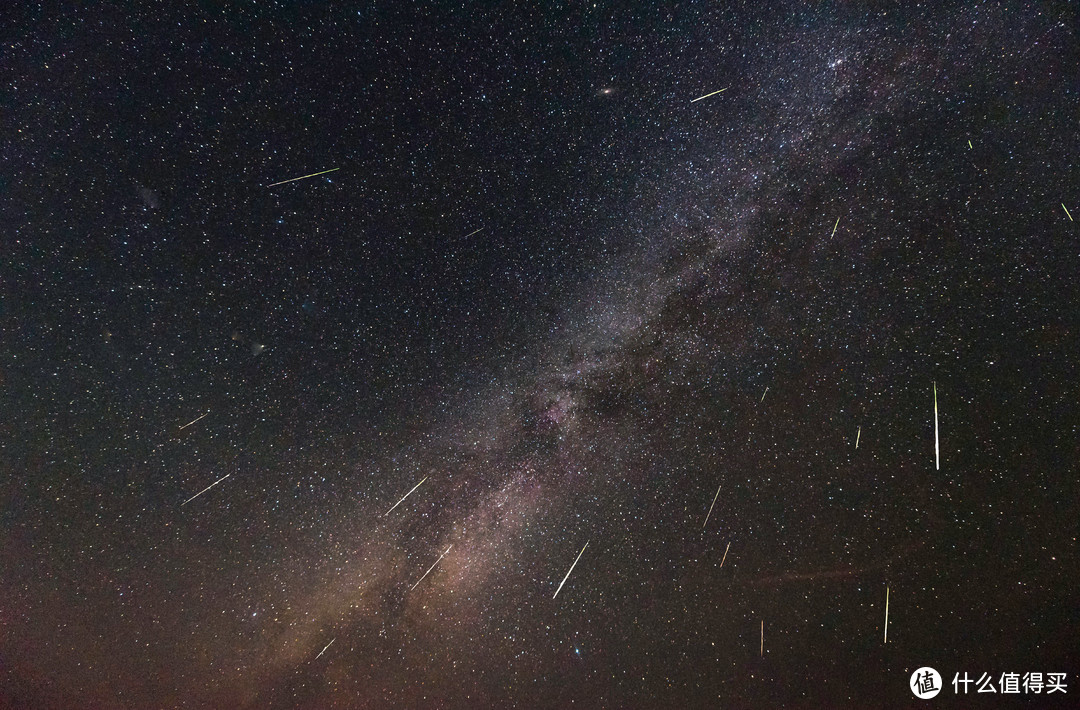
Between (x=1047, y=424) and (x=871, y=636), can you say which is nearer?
(x=1047, y=424)

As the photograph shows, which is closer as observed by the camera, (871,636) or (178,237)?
(178,237)

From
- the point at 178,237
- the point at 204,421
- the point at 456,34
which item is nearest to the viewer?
the point at 456,34

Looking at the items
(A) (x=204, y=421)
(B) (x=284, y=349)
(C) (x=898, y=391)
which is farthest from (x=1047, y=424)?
A: (A) (x=204, y=421)

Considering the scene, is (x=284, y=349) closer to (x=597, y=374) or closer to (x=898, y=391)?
(x=597, y=374)

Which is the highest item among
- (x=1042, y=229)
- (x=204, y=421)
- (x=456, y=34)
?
(x=456, y=34)

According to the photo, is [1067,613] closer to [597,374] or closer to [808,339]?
[808,339]

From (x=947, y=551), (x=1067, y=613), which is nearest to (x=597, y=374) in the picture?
(x=947, y=551)

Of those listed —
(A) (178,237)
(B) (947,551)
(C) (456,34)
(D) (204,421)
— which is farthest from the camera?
(B) (947,551)

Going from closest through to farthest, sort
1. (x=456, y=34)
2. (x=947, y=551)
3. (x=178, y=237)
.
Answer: (x=456, y=34), (x=178, y=237), (x=947, y=551)

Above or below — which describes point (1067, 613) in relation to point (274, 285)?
below
